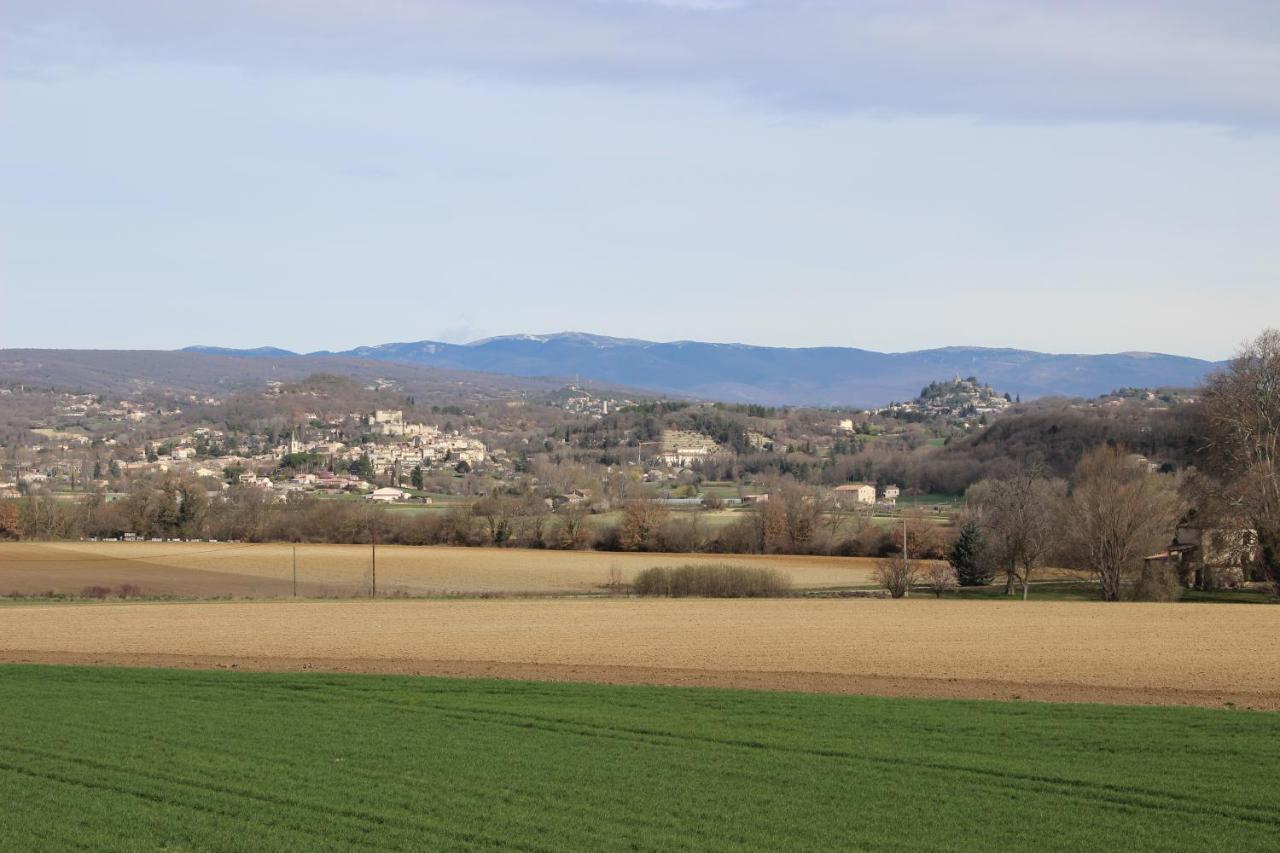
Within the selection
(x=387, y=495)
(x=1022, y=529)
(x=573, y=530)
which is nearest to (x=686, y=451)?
(x=387, y=495)

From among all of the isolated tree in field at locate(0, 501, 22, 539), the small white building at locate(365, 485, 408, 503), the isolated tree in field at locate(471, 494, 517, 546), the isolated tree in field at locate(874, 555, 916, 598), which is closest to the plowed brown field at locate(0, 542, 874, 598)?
the isolated tree in field at locate(471, 494, 517, 546)

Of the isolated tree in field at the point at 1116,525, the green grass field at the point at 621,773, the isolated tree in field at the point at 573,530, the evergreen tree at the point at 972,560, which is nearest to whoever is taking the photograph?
the green grass field at the point at 621,773

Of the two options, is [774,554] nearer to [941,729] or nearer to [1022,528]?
[1022,528]

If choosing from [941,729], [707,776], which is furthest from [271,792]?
[941,729]

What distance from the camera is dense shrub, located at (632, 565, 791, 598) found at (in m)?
63.2

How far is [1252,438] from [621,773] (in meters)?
48.4

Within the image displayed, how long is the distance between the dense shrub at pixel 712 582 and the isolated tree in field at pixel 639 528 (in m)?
23.8

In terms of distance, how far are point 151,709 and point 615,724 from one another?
8790mm

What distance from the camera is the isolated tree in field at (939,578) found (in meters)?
64.2

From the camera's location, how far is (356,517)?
99.2 metres

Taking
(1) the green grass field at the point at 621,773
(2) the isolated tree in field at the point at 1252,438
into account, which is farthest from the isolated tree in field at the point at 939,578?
(1) the green grass field at the point at 621,773

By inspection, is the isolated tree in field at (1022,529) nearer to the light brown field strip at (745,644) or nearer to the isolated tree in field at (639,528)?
the light brown field strip at (745,644)

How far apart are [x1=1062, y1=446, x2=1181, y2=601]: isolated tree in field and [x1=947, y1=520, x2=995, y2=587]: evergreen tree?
6.47 metres

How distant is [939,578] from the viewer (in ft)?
212
